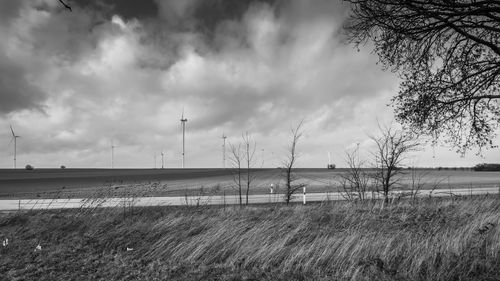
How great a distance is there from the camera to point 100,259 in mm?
5250

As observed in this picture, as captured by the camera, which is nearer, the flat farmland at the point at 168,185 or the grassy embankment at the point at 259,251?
the grassy embankment at the point at 259,251

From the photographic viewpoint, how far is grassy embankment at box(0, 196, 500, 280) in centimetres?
439

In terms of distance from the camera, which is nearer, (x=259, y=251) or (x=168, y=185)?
(x=259, y=251)

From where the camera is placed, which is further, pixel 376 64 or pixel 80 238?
pixel 376 64

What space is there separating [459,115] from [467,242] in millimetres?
5616

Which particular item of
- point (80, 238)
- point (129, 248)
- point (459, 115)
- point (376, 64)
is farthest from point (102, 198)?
point (459, 115)

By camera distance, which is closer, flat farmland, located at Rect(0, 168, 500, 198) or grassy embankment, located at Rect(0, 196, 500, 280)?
grassy embankment, located at Rect(0, 196, 500, 280)

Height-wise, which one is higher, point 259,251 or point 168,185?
point 259,251

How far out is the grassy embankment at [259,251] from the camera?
14.4 feet

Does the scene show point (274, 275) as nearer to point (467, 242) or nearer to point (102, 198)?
point (467, 242)

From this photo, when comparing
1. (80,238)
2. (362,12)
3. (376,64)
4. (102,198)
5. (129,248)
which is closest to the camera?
(129,248)

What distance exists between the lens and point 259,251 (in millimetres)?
5035

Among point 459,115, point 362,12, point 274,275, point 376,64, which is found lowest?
point 274,275

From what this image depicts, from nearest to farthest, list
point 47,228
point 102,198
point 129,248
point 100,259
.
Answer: point 100,259 → point 129,248 → point 47,228 → point 102,198
